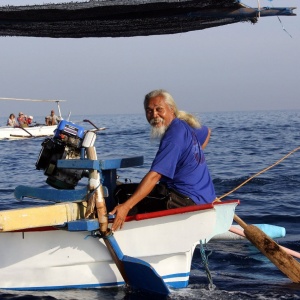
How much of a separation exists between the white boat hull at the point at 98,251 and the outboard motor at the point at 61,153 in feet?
1.69

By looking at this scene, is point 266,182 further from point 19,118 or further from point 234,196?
point 19,118

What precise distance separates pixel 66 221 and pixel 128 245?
2.03 ft

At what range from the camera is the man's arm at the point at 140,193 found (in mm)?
5543

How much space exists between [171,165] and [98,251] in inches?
42.4

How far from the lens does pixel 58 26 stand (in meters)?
5.87

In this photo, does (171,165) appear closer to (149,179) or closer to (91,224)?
(149,179)

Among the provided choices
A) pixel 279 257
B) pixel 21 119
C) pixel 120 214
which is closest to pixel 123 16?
pixel 120 214

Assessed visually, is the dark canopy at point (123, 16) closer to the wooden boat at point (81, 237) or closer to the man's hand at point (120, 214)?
the wooden boat at point (81, 237)

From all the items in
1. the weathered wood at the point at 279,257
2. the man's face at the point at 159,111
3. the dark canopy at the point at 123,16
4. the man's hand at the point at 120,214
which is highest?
the dark canopy at the point at 123,16

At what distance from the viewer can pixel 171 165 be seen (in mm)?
5625

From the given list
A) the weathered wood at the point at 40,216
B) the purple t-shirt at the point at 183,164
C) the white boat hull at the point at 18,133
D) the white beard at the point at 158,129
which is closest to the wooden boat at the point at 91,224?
the weathered wood at the point at 40,216

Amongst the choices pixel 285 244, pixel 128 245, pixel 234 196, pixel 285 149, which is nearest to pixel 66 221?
pixel 128 245

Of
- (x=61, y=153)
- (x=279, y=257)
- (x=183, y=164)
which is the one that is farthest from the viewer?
(x=279, y=257)

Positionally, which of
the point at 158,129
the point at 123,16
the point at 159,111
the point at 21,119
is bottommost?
the point at 21,119
